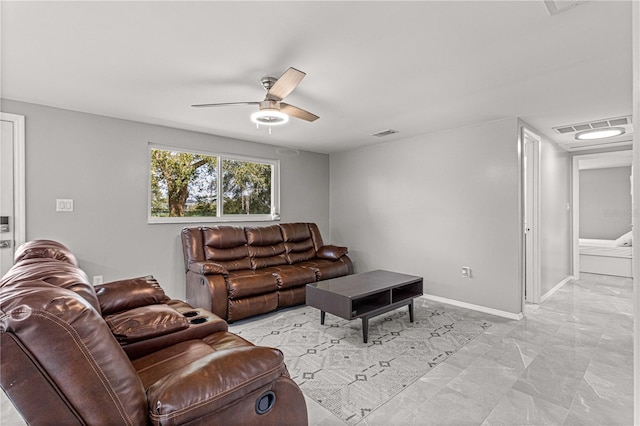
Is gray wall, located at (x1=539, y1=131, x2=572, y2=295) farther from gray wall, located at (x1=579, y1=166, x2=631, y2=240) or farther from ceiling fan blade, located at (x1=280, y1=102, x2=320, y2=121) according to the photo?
ceiling fan blade, located at (x1=280, y1=102, x2=320, y2=121)

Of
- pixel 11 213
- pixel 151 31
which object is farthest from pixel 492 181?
pixel 11 213

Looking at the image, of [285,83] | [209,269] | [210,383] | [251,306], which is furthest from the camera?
[251,306]

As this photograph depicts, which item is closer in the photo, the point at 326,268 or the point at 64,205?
the point at 64,205

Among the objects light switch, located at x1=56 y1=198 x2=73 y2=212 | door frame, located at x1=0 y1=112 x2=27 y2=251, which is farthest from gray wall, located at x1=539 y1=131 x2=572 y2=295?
door frame, located at x1=0 y1=112 x2=27 y2=251

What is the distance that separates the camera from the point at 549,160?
4.60 meters

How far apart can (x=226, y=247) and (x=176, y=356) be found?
8.45 feet

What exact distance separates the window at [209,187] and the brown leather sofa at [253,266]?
1.40ft

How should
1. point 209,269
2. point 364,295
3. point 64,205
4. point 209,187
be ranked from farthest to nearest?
1. point 209,187
2. point 209,269
3. point 64,205
4. point 364,295

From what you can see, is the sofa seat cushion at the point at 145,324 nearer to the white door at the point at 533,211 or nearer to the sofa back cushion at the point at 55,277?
the sofa back cushion at the point at 55,277

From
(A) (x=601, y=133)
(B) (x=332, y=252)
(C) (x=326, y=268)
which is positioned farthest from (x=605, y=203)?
(C) (x=326, y=268)

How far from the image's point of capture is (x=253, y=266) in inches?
165

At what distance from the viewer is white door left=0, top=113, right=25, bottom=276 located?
2.95 meters

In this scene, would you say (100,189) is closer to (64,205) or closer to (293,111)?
(64,205)

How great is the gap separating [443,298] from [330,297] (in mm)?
2086
